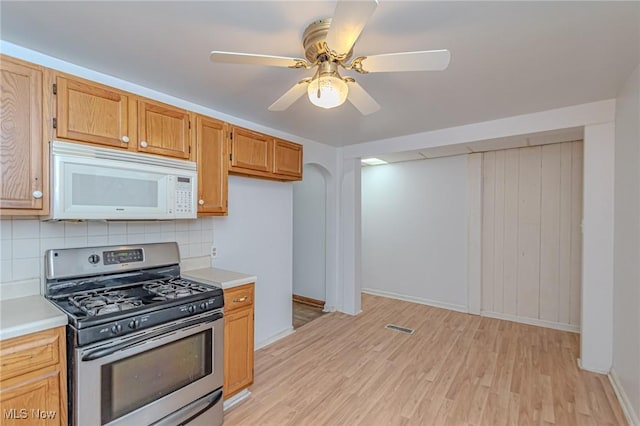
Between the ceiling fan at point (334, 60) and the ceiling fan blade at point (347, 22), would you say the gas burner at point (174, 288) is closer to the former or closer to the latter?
the ceiling fan at point (334, 60)

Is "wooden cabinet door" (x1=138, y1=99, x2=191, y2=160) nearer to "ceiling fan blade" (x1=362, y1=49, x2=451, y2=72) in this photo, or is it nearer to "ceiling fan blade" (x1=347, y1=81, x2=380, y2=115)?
"ceiling fan blade" (x1=347, y1=81, x2=380, y2=115)

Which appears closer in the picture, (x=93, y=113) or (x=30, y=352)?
(x=30, y=352)

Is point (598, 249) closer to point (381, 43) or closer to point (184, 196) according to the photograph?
point (381, 43)

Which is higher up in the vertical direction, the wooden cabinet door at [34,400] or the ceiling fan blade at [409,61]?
the ceiling fan blade at [409,61]

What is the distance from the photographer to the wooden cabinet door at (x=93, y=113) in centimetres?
175

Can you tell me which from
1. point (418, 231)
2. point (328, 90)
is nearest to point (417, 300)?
point (418, 231)

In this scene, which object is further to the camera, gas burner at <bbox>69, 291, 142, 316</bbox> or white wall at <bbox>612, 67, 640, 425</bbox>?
white wall at <bbox>612, 67, 640, 425</bbox>

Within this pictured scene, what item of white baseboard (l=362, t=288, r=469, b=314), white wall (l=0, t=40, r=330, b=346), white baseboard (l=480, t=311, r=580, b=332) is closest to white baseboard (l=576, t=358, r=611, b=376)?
white baseboard (l=480, t=311, r=580, b=332)

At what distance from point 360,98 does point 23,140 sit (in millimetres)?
1847

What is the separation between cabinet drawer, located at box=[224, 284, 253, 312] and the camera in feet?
7.33

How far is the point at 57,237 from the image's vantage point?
78.2 inches

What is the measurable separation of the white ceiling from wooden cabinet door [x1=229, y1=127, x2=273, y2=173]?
0.93ft

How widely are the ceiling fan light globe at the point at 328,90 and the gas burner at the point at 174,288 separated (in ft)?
4.84

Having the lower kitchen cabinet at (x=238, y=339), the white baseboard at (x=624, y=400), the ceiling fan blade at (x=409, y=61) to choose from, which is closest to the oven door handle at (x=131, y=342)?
the lower kitchen cabinet at (x=238, y=339)
